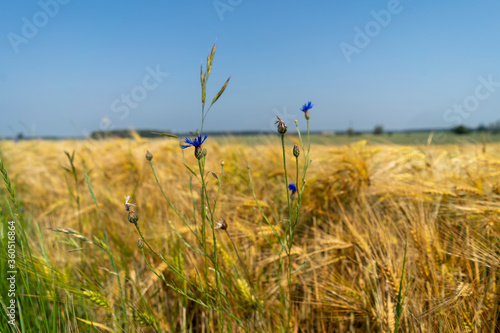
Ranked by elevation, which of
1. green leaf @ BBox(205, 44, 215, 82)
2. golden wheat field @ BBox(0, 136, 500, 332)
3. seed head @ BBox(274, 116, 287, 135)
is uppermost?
green leaf @ BBox(205, 44, 215, 82)

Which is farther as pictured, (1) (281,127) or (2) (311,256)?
(2) (311,256)

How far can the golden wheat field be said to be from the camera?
2.81 feet

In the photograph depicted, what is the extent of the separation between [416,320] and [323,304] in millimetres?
292

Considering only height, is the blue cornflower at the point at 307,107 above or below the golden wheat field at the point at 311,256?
above

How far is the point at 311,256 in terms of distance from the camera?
3.62ft

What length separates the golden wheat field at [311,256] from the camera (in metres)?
0.86

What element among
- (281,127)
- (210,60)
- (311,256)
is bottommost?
(311,256)

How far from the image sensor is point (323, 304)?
990 mm

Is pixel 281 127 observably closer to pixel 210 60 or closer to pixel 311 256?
pixel 210 60

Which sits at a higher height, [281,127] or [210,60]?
[210,60]

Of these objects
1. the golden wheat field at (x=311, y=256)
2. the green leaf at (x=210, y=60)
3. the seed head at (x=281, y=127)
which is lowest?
the golden wheat field at (x=311, y=256)

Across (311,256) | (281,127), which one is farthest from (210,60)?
(311,256)

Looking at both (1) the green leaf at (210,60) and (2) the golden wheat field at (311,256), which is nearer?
(1) the green leaf at (210,60)

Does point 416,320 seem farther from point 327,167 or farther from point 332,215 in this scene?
point 327,167
